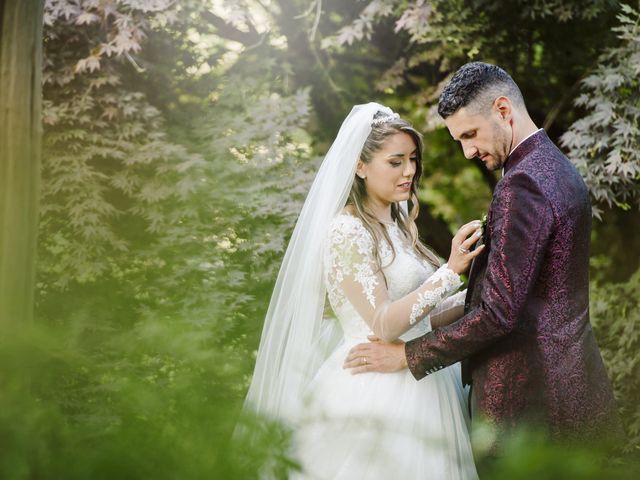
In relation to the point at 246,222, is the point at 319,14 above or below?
above

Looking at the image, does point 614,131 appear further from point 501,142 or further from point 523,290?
point 523,290

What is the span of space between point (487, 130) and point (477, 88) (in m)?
0.13

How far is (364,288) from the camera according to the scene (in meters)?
2.49

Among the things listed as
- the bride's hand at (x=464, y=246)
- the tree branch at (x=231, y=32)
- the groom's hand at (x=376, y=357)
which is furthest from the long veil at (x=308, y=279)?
the tree branch at (x=231, y=32)

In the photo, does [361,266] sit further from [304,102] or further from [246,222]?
[304,102]

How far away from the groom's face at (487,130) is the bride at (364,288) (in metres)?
0.26

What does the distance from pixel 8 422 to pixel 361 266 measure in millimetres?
1981

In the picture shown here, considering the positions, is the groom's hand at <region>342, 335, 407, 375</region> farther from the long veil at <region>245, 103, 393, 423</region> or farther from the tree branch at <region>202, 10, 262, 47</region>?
the tree branch at <region>202, 10, 262, 47</region>

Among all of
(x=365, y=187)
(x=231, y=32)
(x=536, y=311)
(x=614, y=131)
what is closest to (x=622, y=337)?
(x=614, y=131)

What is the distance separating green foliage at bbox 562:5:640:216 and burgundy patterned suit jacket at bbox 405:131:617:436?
317 centimetres

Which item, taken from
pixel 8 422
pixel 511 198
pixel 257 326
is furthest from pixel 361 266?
pixel 257 326

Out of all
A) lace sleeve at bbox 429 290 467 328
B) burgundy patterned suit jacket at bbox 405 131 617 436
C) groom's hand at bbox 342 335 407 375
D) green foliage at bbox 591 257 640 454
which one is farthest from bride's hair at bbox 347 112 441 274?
green foliage at bbox 591 257 640 454

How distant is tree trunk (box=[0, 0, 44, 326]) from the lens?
370 centimetres

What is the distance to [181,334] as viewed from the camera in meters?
0.77
